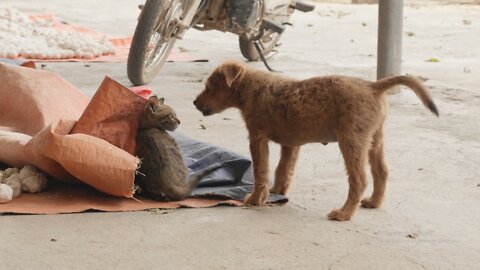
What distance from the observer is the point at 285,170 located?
480 cm

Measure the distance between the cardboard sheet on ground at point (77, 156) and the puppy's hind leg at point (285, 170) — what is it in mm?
111

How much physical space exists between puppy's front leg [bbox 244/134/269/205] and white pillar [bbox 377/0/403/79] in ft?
12.2

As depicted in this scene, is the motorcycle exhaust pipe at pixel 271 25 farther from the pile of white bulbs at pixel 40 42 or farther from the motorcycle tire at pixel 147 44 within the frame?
the pile of white bulbs at pixel 40 42

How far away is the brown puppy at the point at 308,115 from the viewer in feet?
14.3

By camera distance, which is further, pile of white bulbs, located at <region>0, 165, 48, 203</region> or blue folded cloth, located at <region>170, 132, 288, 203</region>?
blue folded cloth, located at <region>170, 132, 288, 203</region>

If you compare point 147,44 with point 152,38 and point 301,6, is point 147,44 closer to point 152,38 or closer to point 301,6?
point 152,38

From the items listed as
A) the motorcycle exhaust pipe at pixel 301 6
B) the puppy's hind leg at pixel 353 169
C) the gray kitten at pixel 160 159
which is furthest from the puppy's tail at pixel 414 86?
the motorcycle exhaust pipe at pixel 301 6

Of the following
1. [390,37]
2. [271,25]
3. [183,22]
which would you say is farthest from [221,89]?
[271,25]

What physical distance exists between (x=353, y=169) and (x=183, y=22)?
147 inches

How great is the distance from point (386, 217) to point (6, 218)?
1.88m

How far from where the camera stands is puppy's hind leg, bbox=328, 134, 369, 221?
4.37 m

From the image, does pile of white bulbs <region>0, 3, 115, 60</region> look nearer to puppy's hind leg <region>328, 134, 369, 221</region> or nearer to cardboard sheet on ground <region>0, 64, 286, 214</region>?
cardboard sheet on ground <region>0, 64, 286, 214</region>

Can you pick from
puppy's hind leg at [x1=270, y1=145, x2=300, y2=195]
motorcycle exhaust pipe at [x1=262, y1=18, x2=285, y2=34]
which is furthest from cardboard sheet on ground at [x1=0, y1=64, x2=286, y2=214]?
motorcycle exhaust pipe at [x1=262, y1=18, x2=285, y2=34]

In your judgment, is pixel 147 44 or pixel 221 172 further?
pixel 147 44
